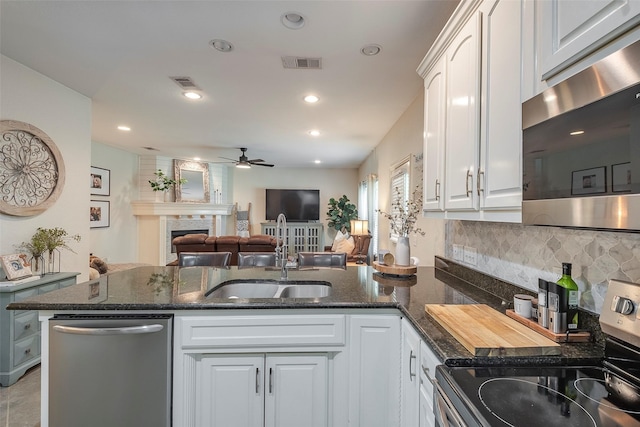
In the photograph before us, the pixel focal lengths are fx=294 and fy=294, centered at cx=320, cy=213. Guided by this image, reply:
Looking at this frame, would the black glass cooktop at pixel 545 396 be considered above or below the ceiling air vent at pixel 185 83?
below

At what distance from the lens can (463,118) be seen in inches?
57.1

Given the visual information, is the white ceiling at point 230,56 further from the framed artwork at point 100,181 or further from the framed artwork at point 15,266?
the framed artwork at point 15,266

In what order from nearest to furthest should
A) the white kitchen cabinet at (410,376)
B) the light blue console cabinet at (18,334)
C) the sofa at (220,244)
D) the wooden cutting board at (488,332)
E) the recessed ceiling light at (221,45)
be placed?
1. the wooden cutting board at (488,332)
2. the white kitchen cabinet at (410,376)
3. the recessed ceiling light at (221,45)
4. the light blue console cabinet at (18,334)
5. the sofa at (220,244)

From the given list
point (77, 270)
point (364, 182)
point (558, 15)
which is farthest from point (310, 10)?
point (364, 182)

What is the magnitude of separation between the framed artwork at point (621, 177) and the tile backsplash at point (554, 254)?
1.48ft

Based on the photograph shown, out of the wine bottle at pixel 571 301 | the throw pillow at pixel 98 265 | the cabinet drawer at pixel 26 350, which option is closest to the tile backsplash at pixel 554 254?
the wine bottle at pixel 571 301

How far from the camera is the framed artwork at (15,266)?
7.86 ft

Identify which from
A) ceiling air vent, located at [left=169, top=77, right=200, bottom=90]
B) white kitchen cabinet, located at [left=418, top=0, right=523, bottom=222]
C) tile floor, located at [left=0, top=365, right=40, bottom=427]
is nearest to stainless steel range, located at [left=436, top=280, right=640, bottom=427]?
white kitchen cabinet, located at [left=418, top=0, right=523, bottom=222]

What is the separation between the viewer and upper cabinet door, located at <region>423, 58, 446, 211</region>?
1.71 m

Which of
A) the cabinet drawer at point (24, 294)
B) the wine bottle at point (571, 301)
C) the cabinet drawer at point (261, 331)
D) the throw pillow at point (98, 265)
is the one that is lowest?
the throw pillow at point (98, 265)

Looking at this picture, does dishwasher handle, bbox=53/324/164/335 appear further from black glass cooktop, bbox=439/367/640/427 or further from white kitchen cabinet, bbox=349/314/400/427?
black glass cooktop, bbox=439/367/640/427

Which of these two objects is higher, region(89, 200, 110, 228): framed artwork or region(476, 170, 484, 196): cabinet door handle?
region(476, 170, 484, 196): cabinet door handle

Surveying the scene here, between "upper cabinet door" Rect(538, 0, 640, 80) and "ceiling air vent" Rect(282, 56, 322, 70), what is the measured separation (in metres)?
1.76

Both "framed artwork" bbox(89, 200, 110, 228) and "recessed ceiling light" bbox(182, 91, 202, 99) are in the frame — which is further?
"framed artwork" bbox(89, 200, 110, 228)
